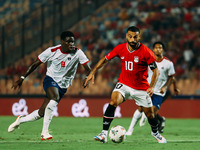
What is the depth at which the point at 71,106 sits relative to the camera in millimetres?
15406

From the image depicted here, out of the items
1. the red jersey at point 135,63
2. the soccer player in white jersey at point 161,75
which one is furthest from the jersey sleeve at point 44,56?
the soccer player in white jersey at point 161,75

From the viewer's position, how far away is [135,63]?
7.46m

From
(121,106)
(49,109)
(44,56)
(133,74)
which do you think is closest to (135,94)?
(133,74)

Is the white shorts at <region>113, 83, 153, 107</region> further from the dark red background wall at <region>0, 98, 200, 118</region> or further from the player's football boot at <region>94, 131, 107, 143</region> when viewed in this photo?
the dark red background wall at <region>0, 98, 200, 118</region>

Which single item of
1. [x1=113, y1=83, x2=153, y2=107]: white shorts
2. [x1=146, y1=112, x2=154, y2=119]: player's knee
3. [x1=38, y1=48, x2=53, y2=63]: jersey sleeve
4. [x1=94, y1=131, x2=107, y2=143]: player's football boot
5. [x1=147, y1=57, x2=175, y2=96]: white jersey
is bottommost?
[x1=94, y1=131, x2=107, y2=143]: player's football boot

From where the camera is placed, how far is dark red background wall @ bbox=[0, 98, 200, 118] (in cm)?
1517

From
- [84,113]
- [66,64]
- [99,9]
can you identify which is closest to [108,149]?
[66,64]

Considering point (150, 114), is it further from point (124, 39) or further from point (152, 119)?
point (124, 39)

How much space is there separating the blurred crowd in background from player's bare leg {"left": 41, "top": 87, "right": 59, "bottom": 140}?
23.8ft

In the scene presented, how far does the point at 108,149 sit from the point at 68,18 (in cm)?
1397

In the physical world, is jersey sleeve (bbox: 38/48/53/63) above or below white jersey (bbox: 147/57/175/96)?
above

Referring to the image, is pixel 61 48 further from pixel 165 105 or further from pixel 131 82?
pixel 165 105

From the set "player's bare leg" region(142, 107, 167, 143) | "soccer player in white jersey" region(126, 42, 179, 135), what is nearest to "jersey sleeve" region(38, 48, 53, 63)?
"player's bare leg" region(142, 107, 167, 143)

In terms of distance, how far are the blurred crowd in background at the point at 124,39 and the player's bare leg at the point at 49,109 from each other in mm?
7246
